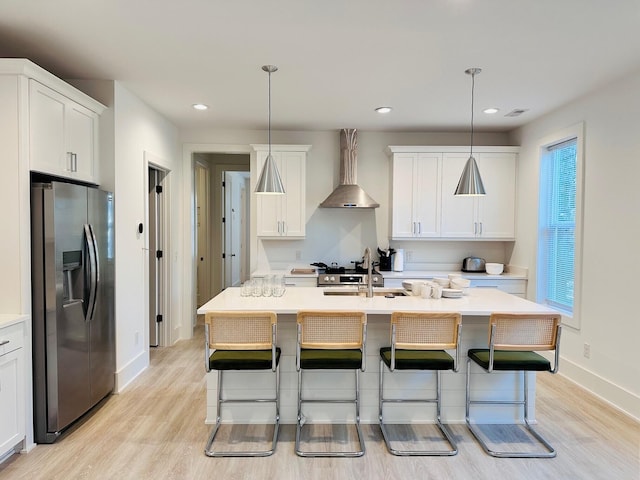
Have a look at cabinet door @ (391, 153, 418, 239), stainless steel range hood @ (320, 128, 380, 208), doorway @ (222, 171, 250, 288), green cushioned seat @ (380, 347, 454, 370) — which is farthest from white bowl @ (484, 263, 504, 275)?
doorway @ (222, 171, 250, 288)

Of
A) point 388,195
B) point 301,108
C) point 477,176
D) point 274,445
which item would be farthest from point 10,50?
point 388,195

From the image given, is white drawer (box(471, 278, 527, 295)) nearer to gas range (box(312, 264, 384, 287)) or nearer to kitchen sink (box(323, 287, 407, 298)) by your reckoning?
gas range (box(312, 264, 384, 287))

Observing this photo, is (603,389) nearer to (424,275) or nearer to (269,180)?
(424,275)

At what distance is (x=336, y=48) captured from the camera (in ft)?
8.89

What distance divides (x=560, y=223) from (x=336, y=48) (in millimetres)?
3037

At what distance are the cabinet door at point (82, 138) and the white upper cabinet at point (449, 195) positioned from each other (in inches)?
127

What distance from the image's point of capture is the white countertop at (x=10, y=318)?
7.44 ft

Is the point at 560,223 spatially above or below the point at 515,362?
above

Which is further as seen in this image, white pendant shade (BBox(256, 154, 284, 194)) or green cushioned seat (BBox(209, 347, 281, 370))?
white pendant shade (BBox(256, 154, 284, 194))

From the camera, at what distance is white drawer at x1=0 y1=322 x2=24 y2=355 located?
2256 mm

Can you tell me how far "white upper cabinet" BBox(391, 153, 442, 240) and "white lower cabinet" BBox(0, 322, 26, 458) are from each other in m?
3.82

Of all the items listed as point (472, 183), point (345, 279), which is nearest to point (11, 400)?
point (345, 279)

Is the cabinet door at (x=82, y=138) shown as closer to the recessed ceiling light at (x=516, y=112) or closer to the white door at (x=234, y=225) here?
the white door at (x=234, y=225)

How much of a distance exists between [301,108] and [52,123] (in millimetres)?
2244
